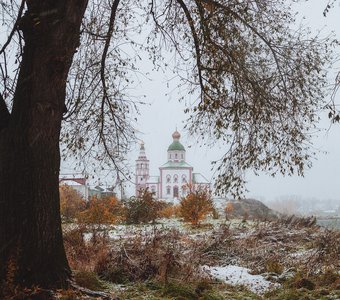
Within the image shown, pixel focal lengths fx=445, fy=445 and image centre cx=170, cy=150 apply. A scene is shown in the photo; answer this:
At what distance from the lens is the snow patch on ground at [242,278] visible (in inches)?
277

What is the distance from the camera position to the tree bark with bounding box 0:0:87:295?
503 centimetres

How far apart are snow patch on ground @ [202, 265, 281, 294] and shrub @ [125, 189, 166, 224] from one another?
43.4ft

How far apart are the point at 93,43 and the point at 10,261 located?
5961mm

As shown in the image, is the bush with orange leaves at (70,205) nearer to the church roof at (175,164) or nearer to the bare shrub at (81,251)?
the bare shrub at (81,251)

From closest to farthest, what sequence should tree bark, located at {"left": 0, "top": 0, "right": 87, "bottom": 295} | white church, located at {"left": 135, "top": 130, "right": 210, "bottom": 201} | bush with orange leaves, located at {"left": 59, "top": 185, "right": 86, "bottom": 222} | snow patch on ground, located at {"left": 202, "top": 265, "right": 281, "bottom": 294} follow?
tree bark, located at {"left": 0, "top": 0, "right": 87, "bottom": 295} < snow patch on ground, located at {"left": 202, "top": 265, "right": 281, "bottom": 294} < bush with orange leaves, located at {"left": 59, "top": 185, "right": 86, "bottom": 222} < white church, located at {"left": 135, "top": 130, "right": 210, "bottom": 201}

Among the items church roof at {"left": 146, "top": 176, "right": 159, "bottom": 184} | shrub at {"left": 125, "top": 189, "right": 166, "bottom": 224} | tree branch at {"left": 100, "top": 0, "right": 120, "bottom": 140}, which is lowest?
shrub at {"left": 125, "top": 189, "right": 166, "bottom": 224}

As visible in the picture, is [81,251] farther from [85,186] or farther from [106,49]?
[85,186]

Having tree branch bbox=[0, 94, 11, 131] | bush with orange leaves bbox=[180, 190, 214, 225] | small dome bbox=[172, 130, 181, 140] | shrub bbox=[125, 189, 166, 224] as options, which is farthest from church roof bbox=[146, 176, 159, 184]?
tree branch bbox=[0, 94, 11, 131]

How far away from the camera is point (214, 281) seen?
7148 mm

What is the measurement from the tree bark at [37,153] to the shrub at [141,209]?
→ 1639cm

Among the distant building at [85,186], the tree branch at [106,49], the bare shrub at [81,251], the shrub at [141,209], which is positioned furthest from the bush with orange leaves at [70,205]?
the tree branch at [106,49]

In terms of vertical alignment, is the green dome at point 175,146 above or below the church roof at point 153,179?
above

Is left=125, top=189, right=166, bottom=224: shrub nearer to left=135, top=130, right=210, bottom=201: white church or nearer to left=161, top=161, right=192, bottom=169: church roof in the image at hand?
left=135, top=130, right=210, bottom=201: white church

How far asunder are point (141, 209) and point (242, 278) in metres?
14.3
